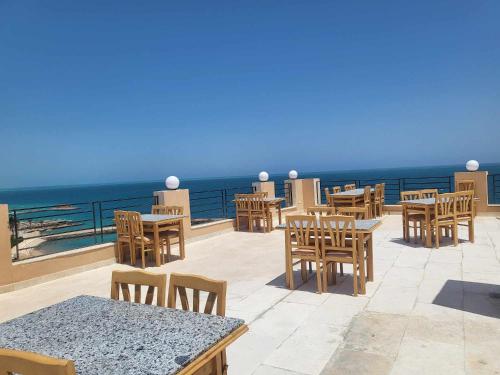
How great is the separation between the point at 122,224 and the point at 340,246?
379cm

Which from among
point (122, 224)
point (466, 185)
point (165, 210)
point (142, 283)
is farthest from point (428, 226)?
point (142, 283)

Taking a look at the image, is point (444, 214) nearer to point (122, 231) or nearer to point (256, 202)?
point (256, 202)

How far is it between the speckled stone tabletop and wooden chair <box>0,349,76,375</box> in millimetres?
175

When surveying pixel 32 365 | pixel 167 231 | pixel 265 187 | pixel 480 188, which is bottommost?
pixel 167 231

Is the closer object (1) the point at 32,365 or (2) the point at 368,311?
(1) the point at 32,365

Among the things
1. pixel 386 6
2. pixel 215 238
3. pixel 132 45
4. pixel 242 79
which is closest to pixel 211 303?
pixel 215 238

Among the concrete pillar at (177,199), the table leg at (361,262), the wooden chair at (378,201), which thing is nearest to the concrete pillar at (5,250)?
the concrete pillar at (177,199)

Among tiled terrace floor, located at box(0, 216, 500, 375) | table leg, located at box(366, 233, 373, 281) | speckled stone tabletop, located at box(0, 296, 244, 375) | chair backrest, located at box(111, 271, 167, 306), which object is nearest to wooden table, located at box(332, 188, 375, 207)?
tiled terrace floor, located at box(0, 216, 500, 375)

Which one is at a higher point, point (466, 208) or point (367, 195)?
point (367, 195)

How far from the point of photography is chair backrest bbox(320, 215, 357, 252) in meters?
4.12

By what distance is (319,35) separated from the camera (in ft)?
63.2

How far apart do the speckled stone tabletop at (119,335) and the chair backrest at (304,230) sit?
2.78 m

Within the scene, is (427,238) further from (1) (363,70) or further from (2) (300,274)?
(1) (363,70)

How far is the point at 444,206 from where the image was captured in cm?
621
